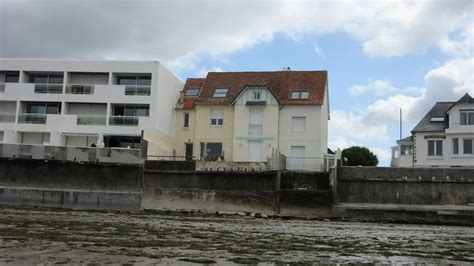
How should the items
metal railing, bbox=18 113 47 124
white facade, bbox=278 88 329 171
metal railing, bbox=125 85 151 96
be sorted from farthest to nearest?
metal railing, bbox=18 113 47 124, metal railing, bbox=125 85 151 96, white facade, bbox=278 88 329 171

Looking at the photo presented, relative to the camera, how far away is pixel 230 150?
41500mm

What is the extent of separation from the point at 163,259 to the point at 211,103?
3190 centimetres

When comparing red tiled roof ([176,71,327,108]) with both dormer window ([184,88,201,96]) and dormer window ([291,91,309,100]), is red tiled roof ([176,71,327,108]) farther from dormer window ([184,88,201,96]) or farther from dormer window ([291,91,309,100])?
dormer window ([184,88,201,96])

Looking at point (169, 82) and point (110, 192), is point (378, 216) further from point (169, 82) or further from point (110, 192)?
point (169, 82)

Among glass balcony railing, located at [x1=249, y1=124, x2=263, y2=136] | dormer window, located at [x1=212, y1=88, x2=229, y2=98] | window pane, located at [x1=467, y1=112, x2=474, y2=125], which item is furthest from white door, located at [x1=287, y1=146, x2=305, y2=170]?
window pane, located at [x1=467, y1=112, x2=474, y2=125]

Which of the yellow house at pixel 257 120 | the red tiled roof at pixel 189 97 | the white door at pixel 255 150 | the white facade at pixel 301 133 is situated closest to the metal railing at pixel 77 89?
the red tiled roof at pixel 189 97

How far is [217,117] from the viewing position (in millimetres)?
42312

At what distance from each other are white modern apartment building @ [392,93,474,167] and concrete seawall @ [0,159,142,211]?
76.3 feet

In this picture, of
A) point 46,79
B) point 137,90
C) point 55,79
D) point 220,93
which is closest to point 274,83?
point 220,93

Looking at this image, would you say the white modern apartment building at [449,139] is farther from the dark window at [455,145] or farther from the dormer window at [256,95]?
the dormer window at [256,95]

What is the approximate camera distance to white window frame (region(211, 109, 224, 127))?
138ft

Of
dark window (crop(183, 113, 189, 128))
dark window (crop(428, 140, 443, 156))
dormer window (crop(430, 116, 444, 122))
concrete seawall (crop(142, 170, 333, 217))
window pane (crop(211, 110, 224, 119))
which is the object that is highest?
dormer window (crop(430, 116, 444, 122))

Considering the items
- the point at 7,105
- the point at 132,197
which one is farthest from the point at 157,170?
the point at 7,105

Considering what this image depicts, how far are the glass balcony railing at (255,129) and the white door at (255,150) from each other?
72cm
